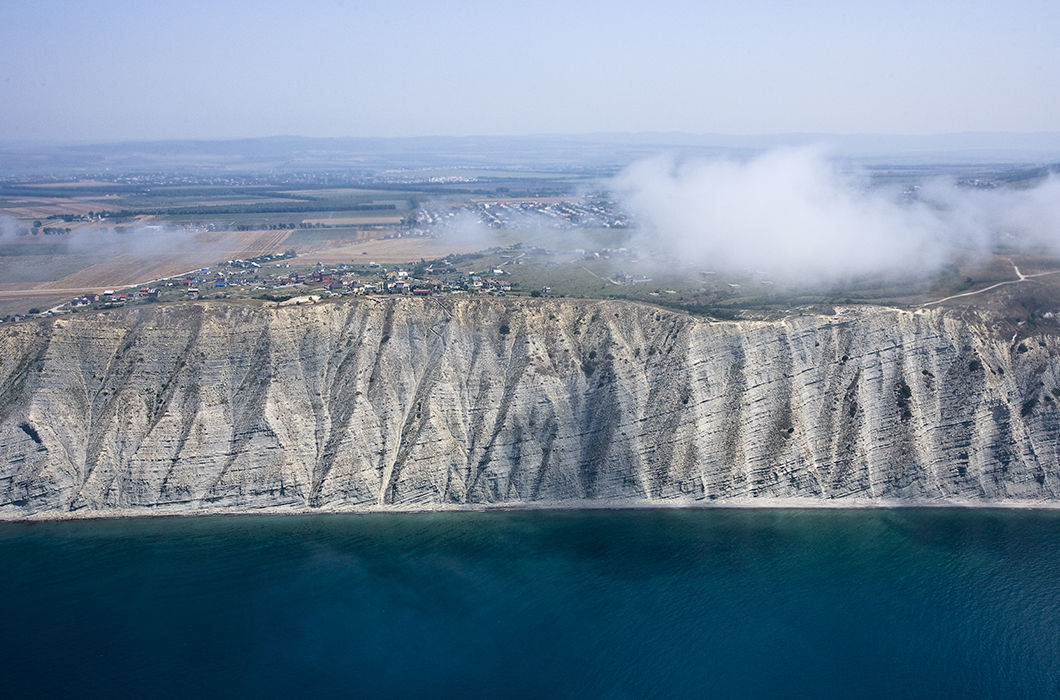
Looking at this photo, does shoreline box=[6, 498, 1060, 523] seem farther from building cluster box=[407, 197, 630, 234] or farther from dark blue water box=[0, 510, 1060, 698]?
building cluster box=[407, 197, 630, 234]

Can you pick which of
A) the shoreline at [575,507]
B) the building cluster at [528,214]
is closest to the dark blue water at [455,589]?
the shoreline at [575,507]

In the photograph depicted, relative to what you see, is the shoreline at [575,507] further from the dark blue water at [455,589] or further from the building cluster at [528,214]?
the building cluster at [528,214]

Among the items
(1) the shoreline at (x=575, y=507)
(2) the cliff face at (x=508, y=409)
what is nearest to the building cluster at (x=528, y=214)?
(2) the cliff face at (x=508, y=409)

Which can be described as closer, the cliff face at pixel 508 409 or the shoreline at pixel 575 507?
the shoreline at pixel 575 507

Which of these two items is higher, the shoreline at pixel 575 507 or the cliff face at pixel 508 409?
the cliff face at pixel 508 409

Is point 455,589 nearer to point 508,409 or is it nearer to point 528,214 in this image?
point 508,409

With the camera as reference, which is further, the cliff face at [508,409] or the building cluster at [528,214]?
the building cluster at [528,214]

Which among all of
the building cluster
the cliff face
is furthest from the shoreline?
the building cluster
